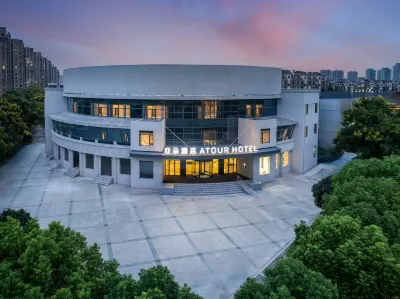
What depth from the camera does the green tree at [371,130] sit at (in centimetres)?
4047

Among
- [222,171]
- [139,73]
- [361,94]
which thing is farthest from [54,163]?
[361,94]

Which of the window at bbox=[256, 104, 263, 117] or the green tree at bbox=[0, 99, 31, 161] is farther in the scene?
the green tree at bbox=[0, 99, 31, 161]

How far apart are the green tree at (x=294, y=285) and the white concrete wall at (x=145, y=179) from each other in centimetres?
2780

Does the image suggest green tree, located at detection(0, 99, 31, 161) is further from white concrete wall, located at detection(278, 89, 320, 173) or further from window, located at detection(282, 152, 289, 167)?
white concrete wall, located at detection(278, 89, 320, 173)

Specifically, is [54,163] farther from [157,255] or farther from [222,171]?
[157,255]

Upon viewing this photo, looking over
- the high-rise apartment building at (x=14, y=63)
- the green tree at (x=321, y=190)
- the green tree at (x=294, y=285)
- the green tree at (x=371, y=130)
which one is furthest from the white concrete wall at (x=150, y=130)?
the high-rise apartment building at (x=14, y=63)

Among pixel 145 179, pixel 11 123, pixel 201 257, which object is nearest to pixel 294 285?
pixel 201 257

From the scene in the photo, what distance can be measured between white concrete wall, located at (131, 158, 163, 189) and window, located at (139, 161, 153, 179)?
32 centimetres

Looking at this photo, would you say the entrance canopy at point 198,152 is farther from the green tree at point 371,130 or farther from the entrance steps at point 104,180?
the green tree at point 371,130

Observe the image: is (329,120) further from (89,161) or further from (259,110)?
(89,161)

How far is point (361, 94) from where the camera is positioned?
72.1 meters

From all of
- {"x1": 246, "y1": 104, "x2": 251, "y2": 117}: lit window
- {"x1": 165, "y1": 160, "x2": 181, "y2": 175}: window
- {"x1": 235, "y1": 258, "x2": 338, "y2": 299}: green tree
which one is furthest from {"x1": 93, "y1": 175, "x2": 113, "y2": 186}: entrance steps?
{"x1": 235, "y1": 258, "x2": 338, "y2": 299}: green tree

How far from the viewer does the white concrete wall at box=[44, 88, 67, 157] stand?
2194 inches

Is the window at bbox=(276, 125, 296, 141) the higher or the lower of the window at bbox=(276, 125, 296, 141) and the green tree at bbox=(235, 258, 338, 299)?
the higher
